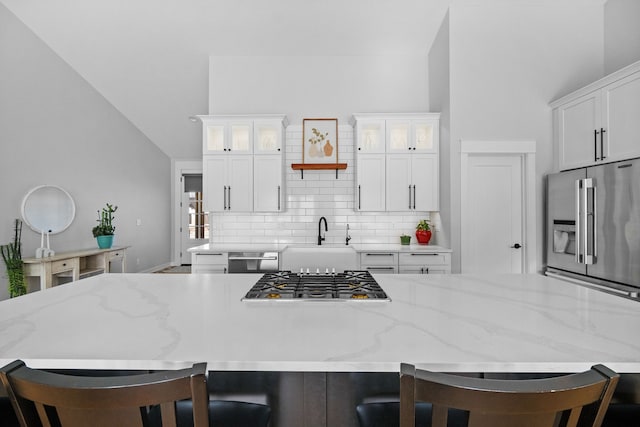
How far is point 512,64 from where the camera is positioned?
13.4 feet

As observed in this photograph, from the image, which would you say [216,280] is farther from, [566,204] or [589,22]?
[589,22]

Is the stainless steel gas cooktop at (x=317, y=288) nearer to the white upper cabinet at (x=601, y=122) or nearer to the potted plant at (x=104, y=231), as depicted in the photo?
the white upper cabinet at (x=601, y=122)

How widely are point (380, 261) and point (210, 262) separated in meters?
1.86

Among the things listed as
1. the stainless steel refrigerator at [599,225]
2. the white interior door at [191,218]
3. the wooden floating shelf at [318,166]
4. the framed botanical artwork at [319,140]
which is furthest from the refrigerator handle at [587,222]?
the white interior door at [191,218]

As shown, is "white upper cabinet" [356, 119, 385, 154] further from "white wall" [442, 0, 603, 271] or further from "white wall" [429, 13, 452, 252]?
"white wall" [442, 0, 603, 271]

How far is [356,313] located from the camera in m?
1.36

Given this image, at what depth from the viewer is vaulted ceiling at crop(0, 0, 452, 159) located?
4.18 meters

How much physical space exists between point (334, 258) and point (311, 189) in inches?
43.9

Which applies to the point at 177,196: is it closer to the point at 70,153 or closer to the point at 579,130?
the point at 70,153

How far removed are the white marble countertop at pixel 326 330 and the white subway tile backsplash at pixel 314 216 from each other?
2.99 m

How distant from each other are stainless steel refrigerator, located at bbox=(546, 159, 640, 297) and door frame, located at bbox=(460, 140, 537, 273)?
0.29 meters

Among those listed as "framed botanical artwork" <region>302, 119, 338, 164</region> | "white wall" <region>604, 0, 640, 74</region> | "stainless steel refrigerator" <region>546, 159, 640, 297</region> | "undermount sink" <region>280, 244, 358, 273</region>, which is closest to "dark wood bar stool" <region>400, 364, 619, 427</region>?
"stainless steel refrigerator" <region>546, 159, 640, 297</region>

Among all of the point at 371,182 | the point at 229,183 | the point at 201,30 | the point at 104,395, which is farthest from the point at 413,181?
the point at 104,395

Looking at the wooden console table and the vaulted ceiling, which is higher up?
the vaulted ceiling
